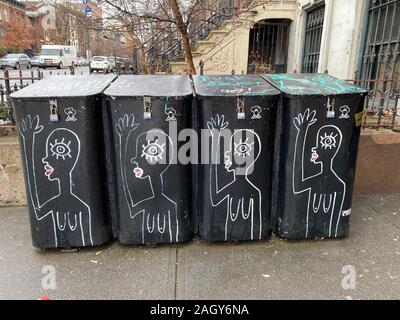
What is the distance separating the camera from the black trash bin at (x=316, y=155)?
2877 millimetres

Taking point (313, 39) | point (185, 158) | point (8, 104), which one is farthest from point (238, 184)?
point (313, 39)

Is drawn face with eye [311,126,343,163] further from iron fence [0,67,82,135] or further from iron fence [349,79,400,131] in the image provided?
iron fence [0,67,82,135]

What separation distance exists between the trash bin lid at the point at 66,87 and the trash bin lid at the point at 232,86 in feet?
2.75

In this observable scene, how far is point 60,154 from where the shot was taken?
2.84 m

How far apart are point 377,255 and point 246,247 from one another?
111 cm

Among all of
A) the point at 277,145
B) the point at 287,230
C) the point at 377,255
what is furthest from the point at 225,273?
the point at 377,255

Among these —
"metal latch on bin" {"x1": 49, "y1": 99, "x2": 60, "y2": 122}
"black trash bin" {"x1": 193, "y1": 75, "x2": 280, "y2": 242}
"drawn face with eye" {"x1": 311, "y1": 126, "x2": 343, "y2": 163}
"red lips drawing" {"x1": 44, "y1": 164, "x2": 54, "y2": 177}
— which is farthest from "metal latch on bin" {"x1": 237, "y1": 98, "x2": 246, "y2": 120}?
"red lips drawing" {"x1": 44, "y1": 164, "x2": 54, "y2": 177}

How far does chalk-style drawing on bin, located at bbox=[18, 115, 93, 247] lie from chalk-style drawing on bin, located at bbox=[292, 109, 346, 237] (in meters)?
1.80

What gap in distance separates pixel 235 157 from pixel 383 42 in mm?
4204

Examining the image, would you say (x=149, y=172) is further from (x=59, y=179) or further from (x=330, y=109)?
(x=330, y=109)

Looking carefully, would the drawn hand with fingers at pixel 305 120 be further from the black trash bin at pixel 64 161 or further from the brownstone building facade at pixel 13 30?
the brownstone building facade at pixel 13 30

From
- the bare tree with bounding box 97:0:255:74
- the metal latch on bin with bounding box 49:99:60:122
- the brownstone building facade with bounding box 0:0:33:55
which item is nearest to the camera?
the metal latch on bin with bounding box 49:99:60:122

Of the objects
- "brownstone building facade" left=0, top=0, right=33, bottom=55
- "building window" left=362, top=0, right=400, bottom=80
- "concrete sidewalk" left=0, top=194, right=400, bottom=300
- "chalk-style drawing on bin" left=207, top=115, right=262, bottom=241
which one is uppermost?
"brownstone building facade" left=0, top=0, right=33, bottom=55

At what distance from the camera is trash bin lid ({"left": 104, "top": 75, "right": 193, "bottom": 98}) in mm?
2781
